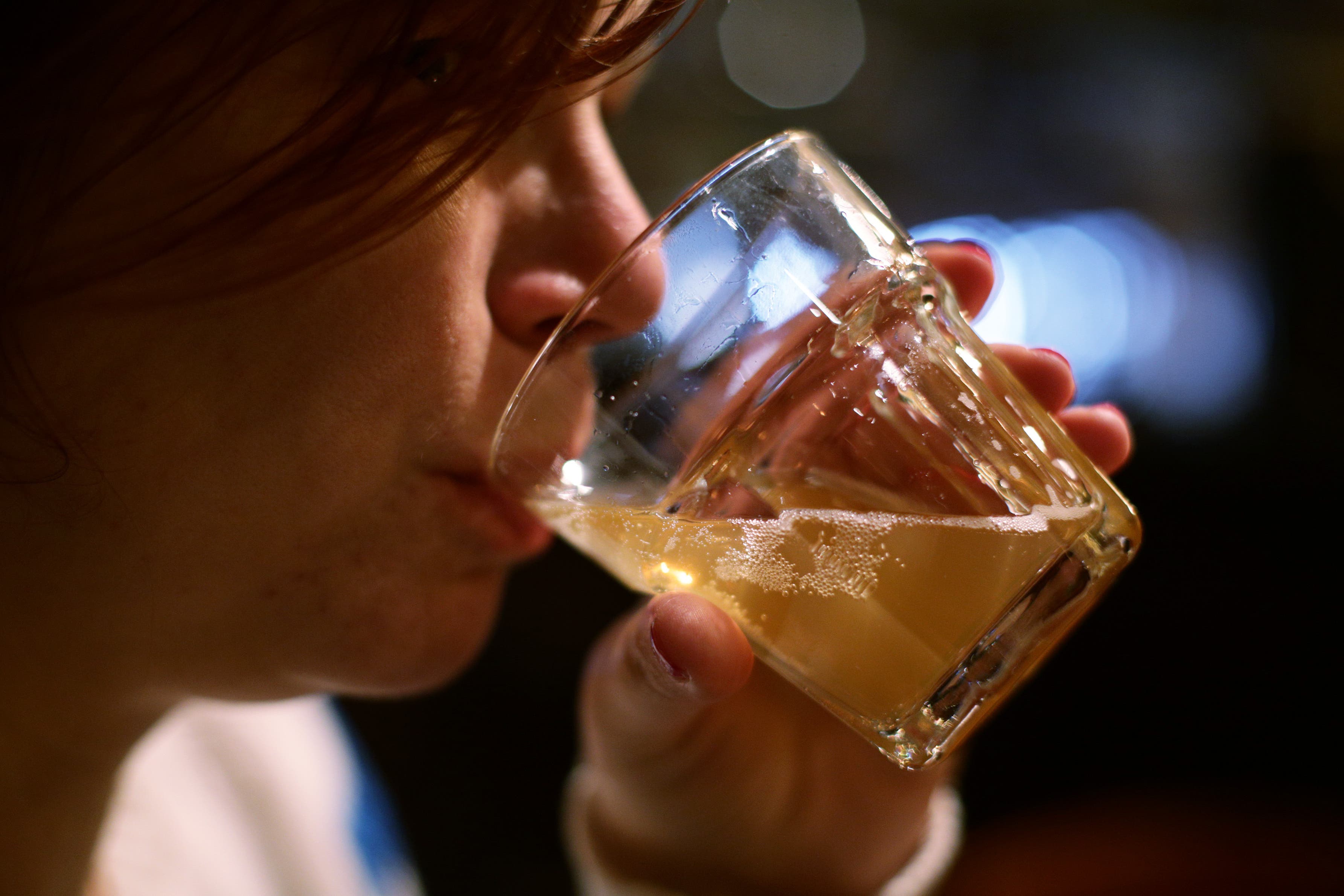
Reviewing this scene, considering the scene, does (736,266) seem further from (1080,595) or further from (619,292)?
(1080,595)

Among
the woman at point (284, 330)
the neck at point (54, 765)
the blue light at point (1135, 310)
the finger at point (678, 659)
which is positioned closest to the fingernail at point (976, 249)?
the woman at point (284, 330)

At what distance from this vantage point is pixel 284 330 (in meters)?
0.60

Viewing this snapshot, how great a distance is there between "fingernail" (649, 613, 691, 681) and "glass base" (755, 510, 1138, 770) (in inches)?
5.8

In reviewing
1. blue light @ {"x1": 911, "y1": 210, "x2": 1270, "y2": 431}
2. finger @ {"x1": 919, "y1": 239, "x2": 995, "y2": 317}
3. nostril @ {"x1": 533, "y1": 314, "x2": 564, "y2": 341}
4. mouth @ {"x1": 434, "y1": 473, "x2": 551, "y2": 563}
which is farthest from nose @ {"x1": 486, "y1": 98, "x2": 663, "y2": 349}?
blue light @ {"x1": 911, "y1": 210, "x2": 1270, "y2": 431}

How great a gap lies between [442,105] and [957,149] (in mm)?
3534

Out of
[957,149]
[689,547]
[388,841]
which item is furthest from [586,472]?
[957,149]

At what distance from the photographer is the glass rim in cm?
59

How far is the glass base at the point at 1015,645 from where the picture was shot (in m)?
0.64

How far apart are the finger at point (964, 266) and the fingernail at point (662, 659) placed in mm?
465

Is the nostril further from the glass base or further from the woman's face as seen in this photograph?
the glass base

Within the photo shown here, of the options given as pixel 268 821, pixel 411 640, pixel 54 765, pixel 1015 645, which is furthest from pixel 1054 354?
pixel 268 821

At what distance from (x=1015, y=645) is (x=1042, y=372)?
0.32 meters

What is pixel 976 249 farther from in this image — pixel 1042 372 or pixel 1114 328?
pixel 1114 328

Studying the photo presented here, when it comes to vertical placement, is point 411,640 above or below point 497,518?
below
